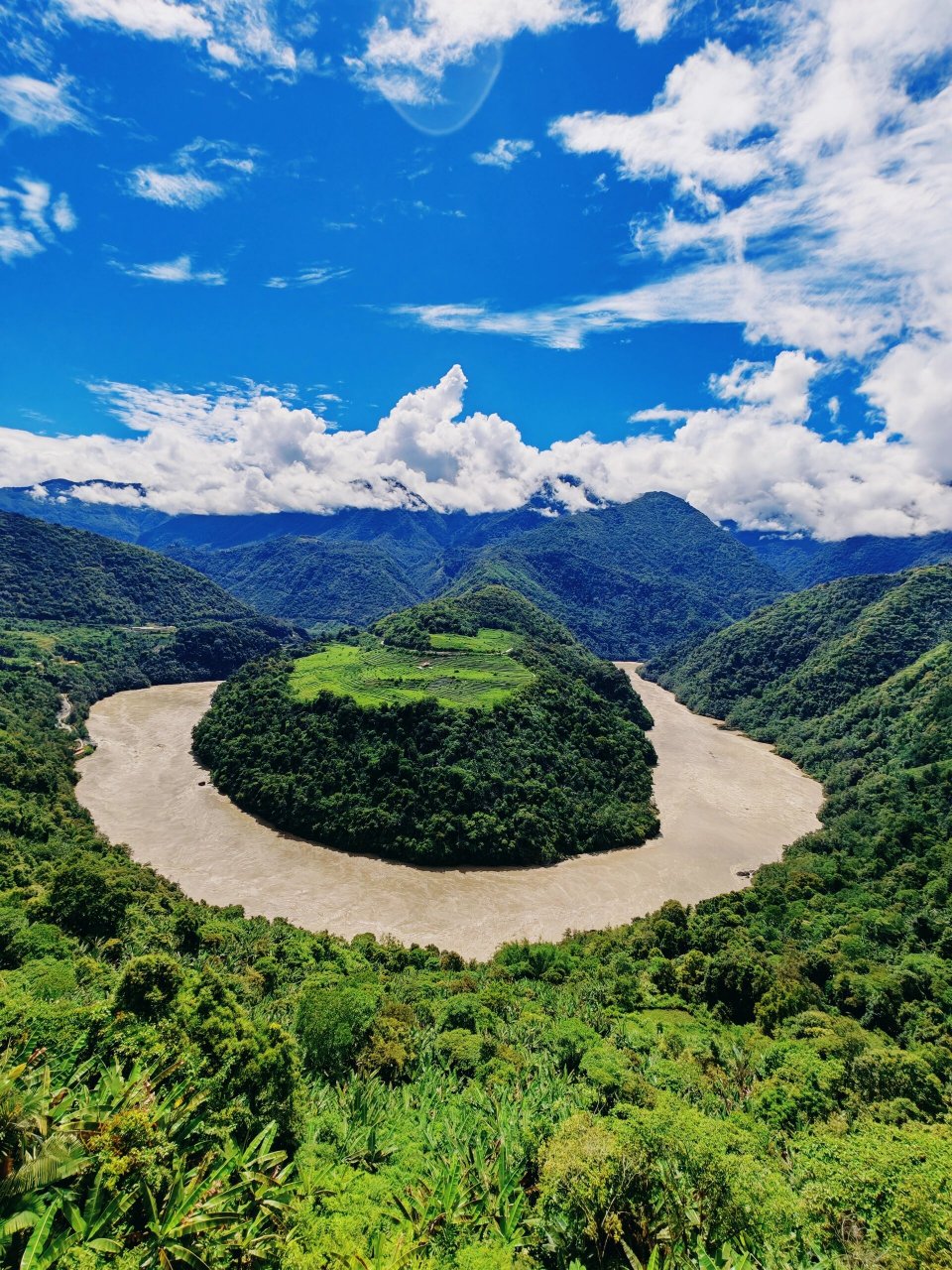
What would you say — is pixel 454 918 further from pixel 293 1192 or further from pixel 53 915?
pixel 293 1192

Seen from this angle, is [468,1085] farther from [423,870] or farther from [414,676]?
[414,676]

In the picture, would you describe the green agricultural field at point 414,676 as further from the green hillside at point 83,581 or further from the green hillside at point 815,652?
the green hillside at point 83,581

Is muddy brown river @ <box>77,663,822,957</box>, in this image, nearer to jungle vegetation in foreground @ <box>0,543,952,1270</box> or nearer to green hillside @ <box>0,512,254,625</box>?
jungle vegetation in foreground @ <box>0,543,952,1270</box>

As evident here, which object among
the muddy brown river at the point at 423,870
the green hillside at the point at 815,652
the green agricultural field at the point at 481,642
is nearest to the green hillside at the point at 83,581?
the muddy brown river at the point at 423,870

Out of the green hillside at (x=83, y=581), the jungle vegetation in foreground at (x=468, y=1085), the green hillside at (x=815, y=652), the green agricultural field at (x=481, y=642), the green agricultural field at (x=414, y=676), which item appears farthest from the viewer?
the green hillside at (x=83, y=581)

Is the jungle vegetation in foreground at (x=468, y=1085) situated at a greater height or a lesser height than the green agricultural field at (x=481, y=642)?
lesser

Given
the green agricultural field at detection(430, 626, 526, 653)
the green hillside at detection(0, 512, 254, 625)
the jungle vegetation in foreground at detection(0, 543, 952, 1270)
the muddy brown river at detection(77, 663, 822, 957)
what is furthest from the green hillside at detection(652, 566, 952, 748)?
the green hillside at detection(0, 512, 254, 625)

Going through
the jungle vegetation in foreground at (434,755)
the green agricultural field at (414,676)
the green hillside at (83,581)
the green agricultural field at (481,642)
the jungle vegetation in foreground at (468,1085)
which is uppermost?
the green hillside at (83,581)
